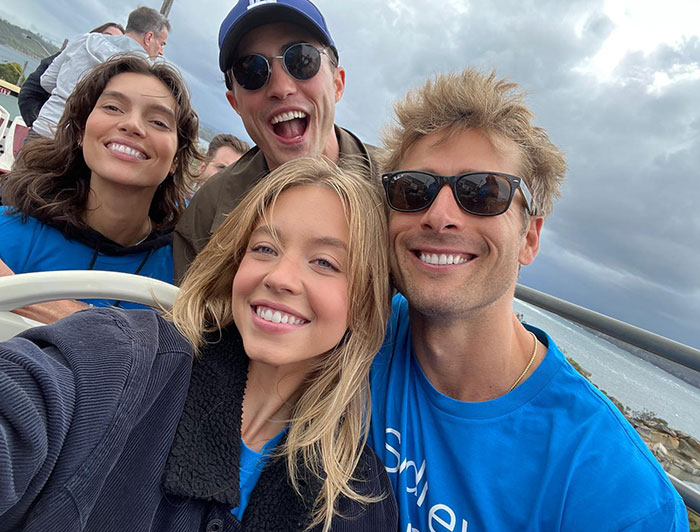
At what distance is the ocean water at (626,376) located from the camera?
2.06 m

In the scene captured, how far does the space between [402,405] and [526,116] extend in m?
1.30

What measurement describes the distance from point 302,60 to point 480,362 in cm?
182

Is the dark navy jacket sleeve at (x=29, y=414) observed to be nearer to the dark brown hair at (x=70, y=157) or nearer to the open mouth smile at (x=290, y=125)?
the dark brown hair at (x=70, y=157)

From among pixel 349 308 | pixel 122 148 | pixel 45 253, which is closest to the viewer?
pixel 349 308

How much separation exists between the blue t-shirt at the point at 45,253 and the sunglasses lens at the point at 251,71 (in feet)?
3.74

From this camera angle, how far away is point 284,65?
7.47 ft

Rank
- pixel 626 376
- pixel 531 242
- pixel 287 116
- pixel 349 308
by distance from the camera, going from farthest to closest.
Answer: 1. pixel 626 376
2. pixel 287 116
3. pixel 531 242
4. pixel 349 308

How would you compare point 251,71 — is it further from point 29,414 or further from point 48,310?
point 29,414

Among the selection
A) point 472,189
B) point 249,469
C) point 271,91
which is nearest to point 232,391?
point 249,469

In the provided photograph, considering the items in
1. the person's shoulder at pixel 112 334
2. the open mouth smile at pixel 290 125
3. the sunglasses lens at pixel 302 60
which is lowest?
the person's shoulder at pixel 112 334

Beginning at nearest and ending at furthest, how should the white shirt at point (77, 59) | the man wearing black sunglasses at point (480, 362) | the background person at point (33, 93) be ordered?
the man wearing black sunglasses at point (480, 362), the white shirt at point (77, 59), the background person at point (33, 93)

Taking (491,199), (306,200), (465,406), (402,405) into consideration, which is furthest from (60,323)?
(491,199)

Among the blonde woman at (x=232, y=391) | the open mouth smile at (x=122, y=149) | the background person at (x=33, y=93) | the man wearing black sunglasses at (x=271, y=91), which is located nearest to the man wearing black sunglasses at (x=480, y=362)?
the blonde woman at (x=232, y=391)

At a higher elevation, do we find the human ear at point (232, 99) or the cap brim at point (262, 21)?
the cap brim at point (262, 21)
